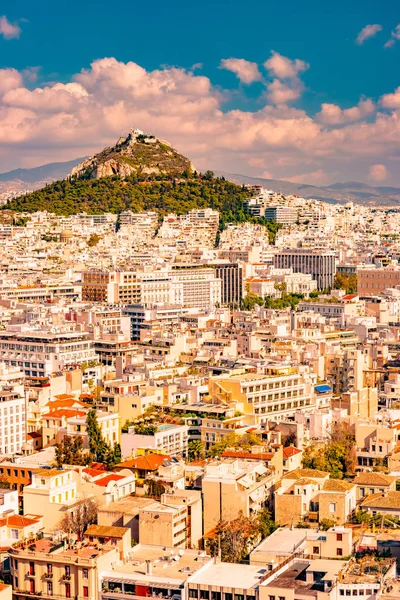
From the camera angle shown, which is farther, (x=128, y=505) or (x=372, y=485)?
(x=372, y=485)

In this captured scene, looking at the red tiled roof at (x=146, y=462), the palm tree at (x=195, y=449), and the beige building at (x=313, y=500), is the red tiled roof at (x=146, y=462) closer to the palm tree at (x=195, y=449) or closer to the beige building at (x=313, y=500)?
the palm tree at (x=195, y=449)

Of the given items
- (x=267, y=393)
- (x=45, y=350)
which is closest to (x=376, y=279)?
(x=45, y=350)

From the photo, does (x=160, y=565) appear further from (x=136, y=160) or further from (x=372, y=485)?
(x=136, y=160)

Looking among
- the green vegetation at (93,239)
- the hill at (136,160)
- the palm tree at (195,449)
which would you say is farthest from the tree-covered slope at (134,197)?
the palm tree at (195,449)

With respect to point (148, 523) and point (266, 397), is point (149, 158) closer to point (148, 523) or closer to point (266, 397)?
point (266, 397)

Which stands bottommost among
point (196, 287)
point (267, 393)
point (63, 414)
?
point (63, 414)

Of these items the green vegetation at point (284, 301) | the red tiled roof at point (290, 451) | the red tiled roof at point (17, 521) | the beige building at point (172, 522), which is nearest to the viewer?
the beige building at point (172, 522)
